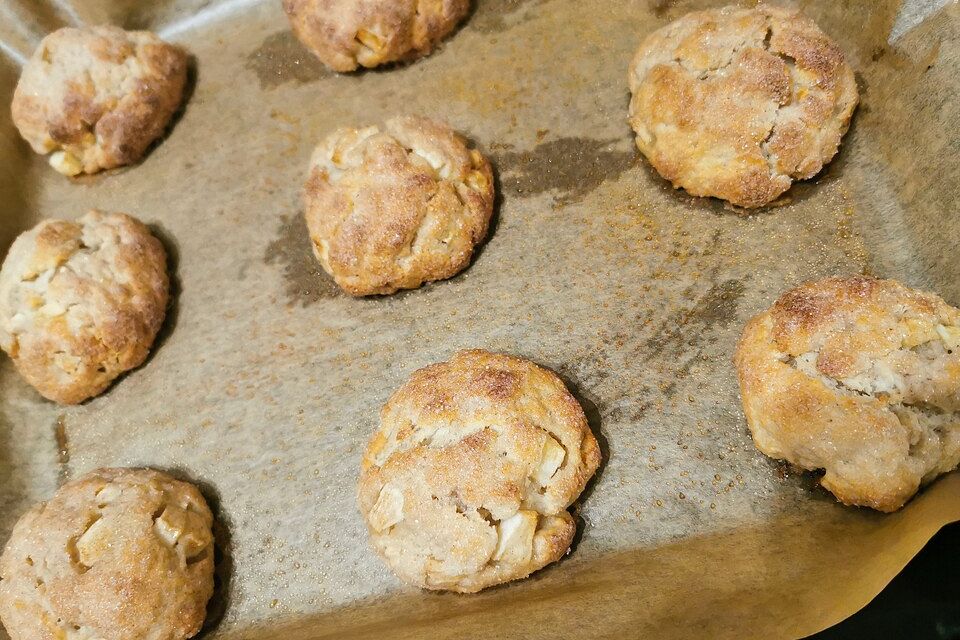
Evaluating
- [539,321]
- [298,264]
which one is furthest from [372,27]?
[539,321]

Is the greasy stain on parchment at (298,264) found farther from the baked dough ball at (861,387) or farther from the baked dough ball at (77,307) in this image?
the baked dough ball at (861,387)

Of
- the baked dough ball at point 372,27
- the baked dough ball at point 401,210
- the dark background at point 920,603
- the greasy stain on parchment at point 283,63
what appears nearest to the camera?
the dark background at point 920,603

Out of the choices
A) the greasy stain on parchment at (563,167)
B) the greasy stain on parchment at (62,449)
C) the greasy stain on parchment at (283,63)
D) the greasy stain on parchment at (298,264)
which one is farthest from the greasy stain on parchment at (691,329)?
the greasy stain on parchment at (62,449)

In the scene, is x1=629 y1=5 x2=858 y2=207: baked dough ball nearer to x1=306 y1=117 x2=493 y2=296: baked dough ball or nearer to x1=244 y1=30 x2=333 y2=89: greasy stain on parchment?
x1=306 y1=117 x2=493 y2=296: baked dough ball

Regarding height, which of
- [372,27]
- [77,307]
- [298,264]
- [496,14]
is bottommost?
[77,307]

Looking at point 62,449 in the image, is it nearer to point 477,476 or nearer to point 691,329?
point 477,476
